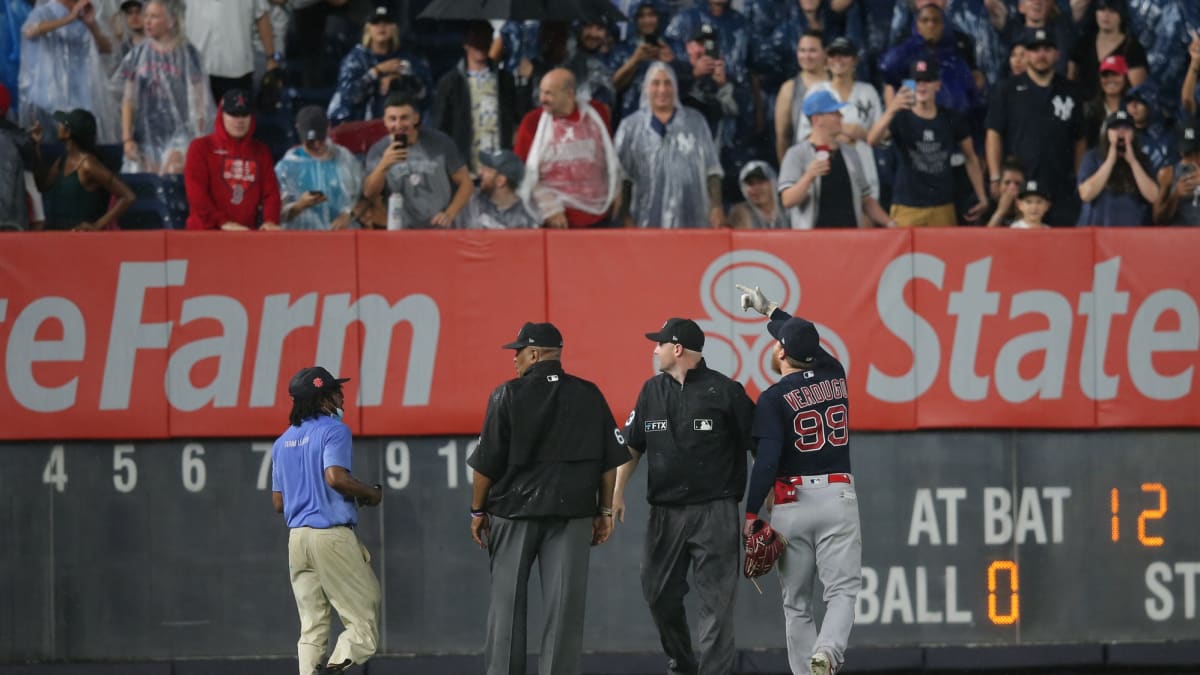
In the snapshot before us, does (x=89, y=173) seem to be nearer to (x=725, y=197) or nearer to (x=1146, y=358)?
(x=725, y=197)

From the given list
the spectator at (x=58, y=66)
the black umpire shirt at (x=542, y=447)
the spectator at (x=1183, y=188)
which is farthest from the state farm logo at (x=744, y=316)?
the spectator at (x=58, y=66)

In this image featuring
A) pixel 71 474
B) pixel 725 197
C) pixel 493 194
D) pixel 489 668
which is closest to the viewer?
pixel 489 668

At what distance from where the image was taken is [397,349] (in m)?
12.7

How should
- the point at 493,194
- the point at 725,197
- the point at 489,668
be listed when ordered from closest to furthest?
the point at 489,668 → the point at 493,194 → the point at 725,197

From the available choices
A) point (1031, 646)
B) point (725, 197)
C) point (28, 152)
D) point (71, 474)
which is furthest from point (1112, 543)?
point (28, 152)

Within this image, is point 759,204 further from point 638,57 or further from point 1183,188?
point 1183,188

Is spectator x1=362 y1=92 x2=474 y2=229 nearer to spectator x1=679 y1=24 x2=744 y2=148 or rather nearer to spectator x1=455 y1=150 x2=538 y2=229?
spectator x1=455 y1=150 x2=538 y2=229

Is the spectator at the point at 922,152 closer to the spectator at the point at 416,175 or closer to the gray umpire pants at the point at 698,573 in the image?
the spectator at the point at 416,175

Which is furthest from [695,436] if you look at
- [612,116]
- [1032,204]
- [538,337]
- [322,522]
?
[612,116]

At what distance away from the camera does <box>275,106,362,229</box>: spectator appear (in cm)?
1346

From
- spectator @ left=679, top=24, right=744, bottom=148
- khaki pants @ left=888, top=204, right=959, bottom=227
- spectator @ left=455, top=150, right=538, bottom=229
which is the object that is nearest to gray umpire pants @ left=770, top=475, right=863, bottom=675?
spectator @ left=455, top=150, right=538, bottom=229

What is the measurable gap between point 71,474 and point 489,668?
3634 mm

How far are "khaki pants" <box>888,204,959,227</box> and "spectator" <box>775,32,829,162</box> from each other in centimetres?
106

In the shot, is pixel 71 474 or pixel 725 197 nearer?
pixel 71 474
